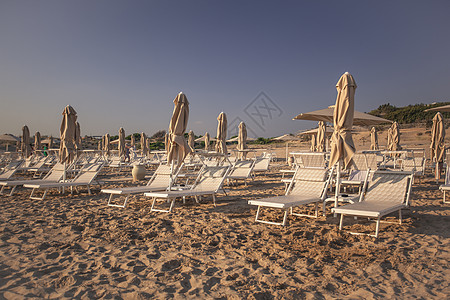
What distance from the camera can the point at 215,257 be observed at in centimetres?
312

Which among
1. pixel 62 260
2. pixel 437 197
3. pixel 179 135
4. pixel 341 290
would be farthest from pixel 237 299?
pixel 437 197

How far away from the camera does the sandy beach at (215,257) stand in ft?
A: 7.84

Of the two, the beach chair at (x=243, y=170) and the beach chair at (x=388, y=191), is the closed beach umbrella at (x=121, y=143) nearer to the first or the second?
the beach chair at (x=243, y=170)

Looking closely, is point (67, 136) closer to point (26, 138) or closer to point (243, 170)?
point (243, 170)

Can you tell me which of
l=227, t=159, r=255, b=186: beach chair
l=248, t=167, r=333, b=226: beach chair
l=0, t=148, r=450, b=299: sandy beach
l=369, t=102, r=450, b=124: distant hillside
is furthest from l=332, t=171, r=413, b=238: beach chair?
l=369, t=102, r=450, b=124: distant hillside

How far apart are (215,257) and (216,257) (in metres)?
0.01

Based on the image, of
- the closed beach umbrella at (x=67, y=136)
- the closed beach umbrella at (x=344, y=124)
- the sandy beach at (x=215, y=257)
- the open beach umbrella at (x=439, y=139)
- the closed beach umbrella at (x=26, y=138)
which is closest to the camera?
the sandy beach at (x=215, y=257)

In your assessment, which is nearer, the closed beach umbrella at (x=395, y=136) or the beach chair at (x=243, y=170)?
the beach chair at (x=243, y=170)

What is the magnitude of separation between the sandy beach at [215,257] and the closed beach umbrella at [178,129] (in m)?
1.95

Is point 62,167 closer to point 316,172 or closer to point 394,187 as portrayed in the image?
point 316,172

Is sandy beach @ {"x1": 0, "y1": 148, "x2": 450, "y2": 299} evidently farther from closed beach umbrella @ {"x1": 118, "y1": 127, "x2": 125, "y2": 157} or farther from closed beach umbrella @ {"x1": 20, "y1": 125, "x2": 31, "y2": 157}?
closed beach umbrella @ {"x1": 118, "y1": 127, "x2": 125, "y2": 157}

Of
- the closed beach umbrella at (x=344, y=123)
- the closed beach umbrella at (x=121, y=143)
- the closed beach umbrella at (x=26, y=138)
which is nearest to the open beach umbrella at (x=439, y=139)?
the closed beach umbrella at (x=344, y=123)

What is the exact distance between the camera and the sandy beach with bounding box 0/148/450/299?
94.0 inches

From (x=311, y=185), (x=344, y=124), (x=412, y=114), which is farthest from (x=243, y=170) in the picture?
(x=412, y=114)
